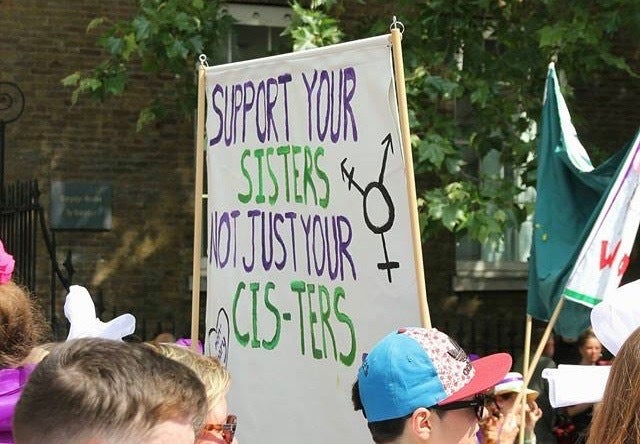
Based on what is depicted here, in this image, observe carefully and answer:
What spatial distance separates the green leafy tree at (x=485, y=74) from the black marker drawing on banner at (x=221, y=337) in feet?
12.1

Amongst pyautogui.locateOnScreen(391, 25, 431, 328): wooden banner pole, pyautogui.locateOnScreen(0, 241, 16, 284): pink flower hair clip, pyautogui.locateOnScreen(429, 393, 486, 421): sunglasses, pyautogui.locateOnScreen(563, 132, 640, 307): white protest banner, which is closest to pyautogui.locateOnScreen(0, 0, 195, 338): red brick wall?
pyautogui.locateOnScreen(563, 132, 640, 307): white protest banner

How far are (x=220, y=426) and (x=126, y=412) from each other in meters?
1.33

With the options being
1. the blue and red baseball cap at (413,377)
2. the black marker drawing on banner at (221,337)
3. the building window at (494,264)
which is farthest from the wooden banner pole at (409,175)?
the building window at (494,264)

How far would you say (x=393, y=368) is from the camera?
293 cm

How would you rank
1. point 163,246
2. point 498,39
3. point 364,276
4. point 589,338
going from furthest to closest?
point 163,246 < point 498,39 < point 589,338 < point 364,276

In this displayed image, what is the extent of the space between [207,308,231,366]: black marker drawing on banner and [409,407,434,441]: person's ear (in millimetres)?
1766

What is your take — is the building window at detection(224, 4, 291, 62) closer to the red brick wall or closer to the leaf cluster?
the red brick wall

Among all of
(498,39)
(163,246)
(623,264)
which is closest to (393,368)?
(623,264)

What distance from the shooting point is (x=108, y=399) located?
70.4 inches

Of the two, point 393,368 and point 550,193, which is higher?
point 550,193

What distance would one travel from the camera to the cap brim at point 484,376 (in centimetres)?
295

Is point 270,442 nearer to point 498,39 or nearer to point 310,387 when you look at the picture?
point 310,387

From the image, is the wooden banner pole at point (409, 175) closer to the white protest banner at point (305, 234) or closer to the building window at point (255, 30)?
the white protest banner at point (305, 234)

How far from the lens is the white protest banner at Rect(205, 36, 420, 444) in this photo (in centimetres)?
386
